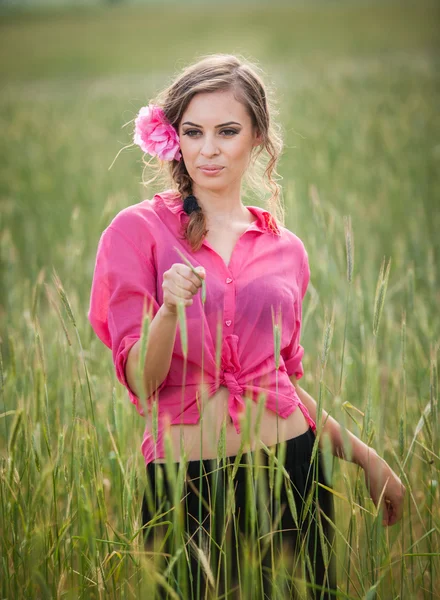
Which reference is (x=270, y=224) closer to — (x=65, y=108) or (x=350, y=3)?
(x=65, y=108)

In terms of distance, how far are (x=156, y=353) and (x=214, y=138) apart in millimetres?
505

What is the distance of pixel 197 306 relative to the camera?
56.1 inches

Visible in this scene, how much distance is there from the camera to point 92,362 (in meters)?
2.44

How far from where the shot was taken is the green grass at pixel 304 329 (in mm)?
1368

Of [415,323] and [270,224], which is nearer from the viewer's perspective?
[270,224]

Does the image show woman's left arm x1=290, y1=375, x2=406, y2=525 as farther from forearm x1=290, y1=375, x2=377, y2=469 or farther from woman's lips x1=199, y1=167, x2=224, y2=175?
woman's lips x1=199, y1=167, x2=224, y2=175

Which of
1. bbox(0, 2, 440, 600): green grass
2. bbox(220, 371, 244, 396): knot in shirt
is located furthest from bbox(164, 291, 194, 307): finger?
bbox(220, 371, 244, 396): knot in shirt

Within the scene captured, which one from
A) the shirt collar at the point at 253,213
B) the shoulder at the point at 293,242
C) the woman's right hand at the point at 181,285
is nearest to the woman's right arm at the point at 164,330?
the woman's right hand at the point at 181,285

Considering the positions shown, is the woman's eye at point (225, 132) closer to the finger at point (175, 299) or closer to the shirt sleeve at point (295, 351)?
the shirt sleeve at point (295, 351)

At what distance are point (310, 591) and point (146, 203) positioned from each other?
35.8 inches

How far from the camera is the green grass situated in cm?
137

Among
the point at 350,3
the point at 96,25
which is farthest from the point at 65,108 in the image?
the point at 350,3

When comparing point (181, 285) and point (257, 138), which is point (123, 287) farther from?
point (257, 138)

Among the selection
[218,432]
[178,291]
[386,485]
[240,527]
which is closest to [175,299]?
[178,291]
